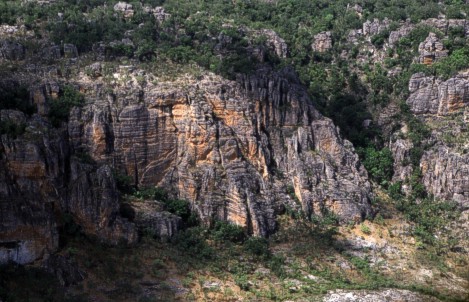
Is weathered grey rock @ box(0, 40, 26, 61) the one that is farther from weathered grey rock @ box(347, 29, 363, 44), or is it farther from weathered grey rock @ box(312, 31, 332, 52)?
weathered grey rock @ box(347, 29, 363, 44)

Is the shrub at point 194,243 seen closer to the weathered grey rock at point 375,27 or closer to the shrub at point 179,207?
the shrub at point 179,207

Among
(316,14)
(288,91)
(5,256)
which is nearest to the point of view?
(5,256)

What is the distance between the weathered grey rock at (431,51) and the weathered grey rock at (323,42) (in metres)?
9.93

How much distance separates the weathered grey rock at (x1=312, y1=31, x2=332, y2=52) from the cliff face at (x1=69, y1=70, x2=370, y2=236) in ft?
55.1

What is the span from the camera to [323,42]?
83.4m

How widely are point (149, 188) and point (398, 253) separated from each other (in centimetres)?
1915

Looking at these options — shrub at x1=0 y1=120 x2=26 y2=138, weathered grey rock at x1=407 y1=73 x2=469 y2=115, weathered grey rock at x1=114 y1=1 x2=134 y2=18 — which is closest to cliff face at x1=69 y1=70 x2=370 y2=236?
shrub at x1=0 y1=120 x2=26 y2=138

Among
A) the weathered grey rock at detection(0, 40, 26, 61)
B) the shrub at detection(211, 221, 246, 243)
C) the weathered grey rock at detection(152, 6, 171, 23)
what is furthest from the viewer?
the weathered grey rock at detection(152, 6, 171, 23)

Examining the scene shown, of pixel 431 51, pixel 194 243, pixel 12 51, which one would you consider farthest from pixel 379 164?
pixel 12 51

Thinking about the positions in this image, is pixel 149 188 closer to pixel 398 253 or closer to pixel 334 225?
pixel 334 225

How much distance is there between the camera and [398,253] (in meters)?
62.4

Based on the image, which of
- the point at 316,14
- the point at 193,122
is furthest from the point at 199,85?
the point at 316,14

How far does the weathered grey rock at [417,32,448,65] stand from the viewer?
76500mm

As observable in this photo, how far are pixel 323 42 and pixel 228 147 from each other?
24768 mm
